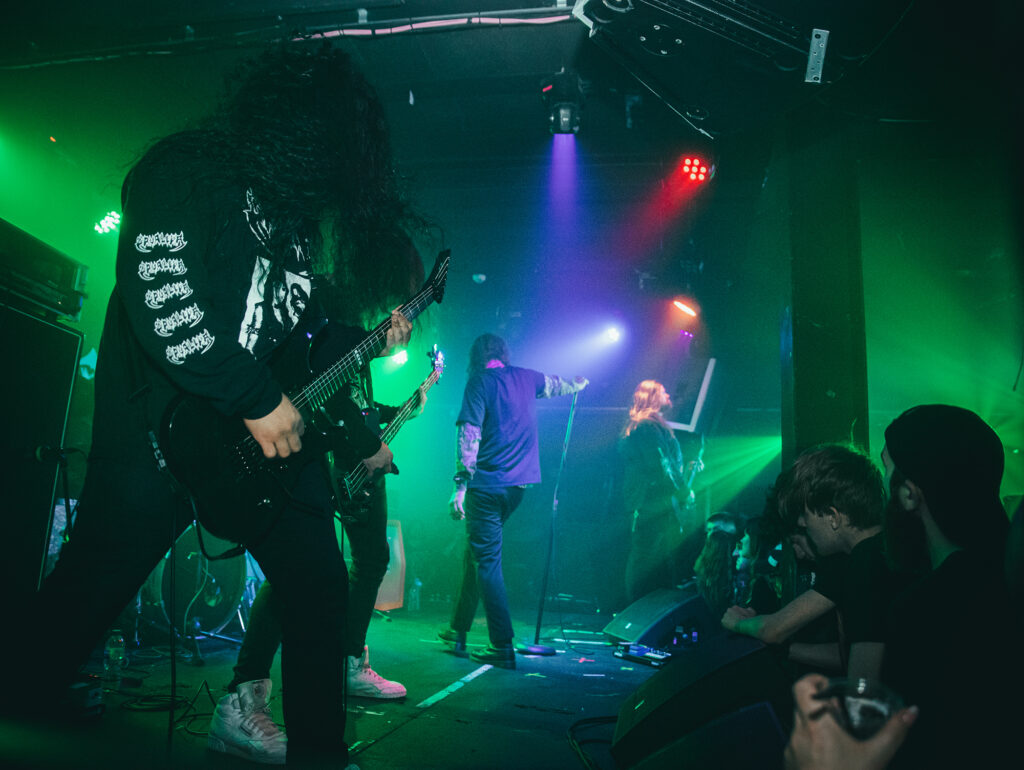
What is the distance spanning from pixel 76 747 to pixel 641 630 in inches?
142

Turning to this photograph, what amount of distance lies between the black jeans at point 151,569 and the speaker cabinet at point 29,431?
1869 millimetres

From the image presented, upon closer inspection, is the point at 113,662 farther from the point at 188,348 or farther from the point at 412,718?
the point at 188,348

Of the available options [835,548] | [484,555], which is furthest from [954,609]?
[484,555]

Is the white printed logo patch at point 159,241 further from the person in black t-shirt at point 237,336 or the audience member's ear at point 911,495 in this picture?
the audience member's ear at point 911,495

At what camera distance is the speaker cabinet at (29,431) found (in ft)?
9.61

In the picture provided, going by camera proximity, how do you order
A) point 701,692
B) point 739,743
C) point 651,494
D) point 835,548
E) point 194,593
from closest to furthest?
1. point 739,743
2. point 701,692
3. point 835,548
4. point 194,593
5. point 651,494

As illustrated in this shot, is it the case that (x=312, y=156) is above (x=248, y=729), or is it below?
above

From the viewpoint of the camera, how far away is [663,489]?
6.46 metres

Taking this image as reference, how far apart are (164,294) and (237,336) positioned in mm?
278

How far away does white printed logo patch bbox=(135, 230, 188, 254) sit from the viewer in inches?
62.1

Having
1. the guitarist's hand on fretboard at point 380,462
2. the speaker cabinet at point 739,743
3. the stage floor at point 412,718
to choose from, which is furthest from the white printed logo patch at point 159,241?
the speaker cabinet at point 739,743

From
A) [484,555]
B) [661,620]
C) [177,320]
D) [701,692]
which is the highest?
[177,320]

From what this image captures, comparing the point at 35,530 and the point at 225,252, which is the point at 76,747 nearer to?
the point at 35,530

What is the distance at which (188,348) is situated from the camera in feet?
5.03
